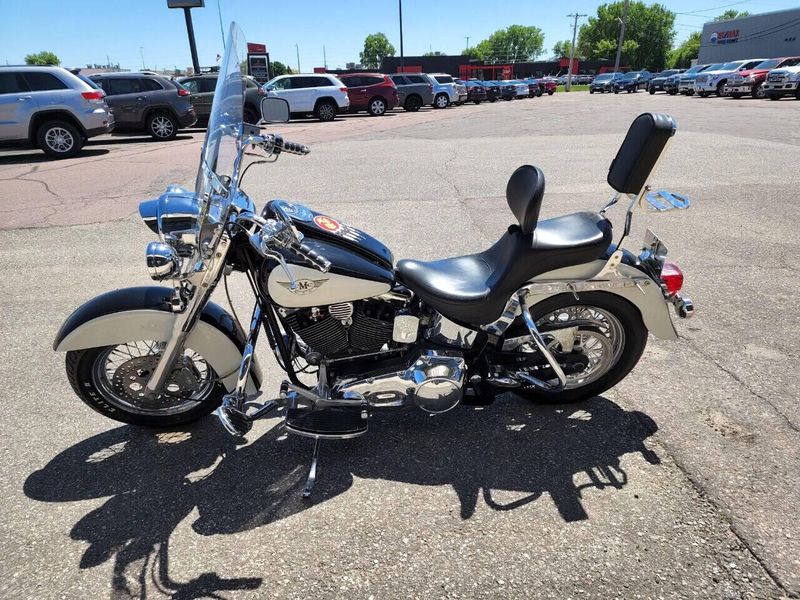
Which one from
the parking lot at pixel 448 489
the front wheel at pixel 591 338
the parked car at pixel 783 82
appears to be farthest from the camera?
the parked car at pixel 783 82

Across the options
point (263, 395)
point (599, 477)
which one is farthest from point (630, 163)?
point (263, 395)

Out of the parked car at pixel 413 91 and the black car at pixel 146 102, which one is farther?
the parked car at pixel 413 91

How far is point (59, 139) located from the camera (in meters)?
11.1

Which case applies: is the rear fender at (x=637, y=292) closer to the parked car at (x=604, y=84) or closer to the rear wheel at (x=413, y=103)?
the rear wheel at (x=413, y=103)

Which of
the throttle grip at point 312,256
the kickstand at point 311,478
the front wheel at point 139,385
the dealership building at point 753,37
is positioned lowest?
the kickstand at point 311,478

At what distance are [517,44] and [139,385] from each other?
481ft

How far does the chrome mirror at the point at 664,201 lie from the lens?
8.70 ft

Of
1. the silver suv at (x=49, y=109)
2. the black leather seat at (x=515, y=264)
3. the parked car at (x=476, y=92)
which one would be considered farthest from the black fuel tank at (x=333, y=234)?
the parked car at (x=476, y=92)

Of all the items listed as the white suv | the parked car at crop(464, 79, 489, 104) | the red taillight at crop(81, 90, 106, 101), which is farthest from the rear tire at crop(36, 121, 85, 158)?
the parked car at crop(464, 79, 489, 104)

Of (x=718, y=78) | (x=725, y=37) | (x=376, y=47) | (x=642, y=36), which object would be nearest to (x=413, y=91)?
(x=718, y=78)

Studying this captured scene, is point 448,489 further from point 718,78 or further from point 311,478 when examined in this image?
point 718,78

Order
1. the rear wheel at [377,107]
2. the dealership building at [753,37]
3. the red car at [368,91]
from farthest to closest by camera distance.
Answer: the dealership building at [753,37] < the rear wheel at [377,107] < the red car at [368,91]

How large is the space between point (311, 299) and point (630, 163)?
1676mm

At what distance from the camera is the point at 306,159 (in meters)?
10.5
